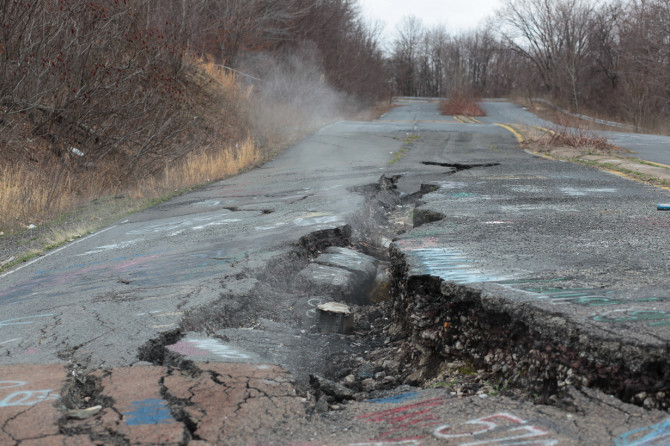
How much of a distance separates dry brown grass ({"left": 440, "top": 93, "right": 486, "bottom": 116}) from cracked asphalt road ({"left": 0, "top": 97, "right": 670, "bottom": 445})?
90.6 feet

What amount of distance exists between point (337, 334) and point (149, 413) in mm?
1769

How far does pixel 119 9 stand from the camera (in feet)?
41.1

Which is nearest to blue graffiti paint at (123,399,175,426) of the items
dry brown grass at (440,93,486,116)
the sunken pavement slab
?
the sunken pavement slab

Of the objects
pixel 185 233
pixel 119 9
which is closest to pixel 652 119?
pixel 119 9

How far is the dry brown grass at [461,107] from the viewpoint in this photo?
112 feet

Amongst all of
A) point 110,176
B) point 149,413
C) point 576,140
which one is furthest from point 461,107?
point 149,413

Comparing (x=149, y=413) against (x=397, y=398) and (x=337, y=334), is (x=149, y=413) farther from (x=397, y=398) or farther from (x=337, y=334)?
(x=337, y=334)

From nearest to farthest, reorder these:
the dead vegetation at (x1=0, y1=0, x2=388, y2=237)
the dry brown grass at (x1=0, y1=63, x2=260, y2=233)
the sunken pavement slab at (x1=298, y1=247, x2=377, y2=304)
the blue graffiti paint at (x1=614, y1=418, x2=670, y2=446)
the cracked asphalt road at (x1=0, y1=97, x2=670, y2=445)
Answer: the blue graffiti paint at (x1=614, y1=418, x2=670, y2=446) < the cracked asphalt road at (x1=0, y1=97, x2=670, y2=445) < the sunken pavement slab at (x1=298, y1=247, x2=377, y2=304) < the dry brown grass at (x1=0, y1=63, x2=260, y2=233) < the dead vegetation at (x1=0, y1=0, x2=388, y2=237)

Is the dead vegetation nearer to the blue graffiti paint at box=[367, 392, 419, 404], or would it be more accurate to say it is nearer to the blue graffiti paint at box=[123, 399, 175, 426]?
the blue graffiti paint at box=[123, 399, 175, 426]

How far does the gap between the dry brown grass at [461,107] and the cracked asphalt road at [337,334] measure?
27.6 m

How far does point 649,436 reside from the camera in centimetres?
199

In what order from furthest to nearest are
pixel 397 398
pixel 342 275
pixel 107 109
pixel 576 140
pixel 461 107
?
pixel 461 107 < pixel 576 140 < pixel 107 109 < pixel 342 275 < pixel 397 398

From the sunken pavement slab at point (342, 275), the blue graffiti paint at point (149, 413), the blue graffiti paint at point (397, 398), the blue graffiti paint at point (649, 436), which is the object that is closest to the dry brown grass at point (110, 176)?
the sunken pavement slab at point (342, 275)

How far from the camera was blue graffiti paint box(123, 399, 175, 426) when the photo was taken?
246cm
